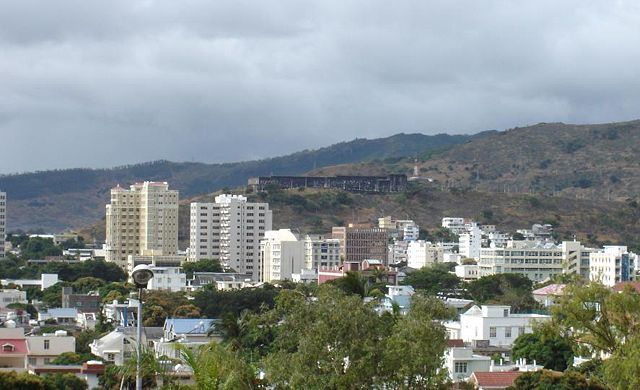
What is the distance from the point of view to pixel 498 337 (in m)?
89.5

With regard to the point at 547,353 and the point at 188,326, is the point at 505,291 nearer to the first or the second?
the point at 188,326

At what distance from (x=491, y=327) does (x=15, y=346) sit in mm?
31231

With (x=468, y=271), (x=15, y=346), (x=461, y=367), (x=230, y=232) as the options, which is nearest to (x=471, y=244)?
(x=468, y=271)

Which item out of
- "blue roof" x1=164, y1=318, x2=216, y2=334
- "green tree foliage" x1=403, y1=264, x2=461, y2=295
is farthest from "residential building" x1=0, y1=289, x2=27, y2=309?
"blue roof" x1=164, y1=318, x2=216, y2=334

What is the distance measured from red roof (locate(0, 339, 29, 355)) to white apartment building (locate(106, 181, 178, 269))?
373 ft

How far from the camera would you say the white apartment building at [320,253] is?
168m

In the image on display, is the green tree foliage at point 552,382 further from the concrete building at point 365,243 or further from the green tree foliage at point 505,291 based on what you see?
the concrete building at point 365,243

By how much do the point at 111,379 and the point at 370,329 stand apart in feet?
57.0

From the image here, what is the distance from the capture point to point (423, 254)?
7037 inches

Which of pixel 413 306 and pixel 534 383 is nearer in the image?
pixel 413 306

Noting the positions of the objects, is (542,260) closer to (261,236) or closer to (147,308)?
(261,236)

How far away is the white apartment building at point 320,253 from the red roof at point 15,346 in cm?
9718

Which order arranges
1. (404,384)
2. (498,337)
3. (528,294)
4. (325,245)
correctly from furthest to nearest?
(325,245) → (528,294) → (498,337) → (404,384)

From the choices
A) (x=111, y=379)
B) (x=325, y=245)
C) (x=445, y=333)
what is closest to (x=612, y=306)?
(x=445, y=333)
